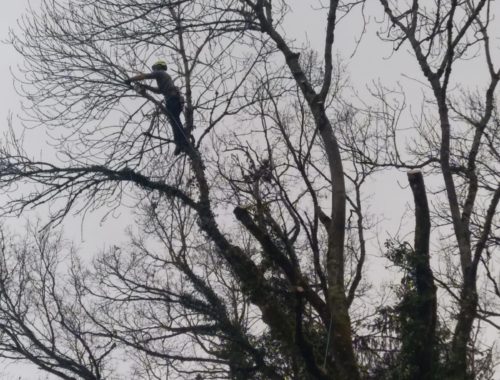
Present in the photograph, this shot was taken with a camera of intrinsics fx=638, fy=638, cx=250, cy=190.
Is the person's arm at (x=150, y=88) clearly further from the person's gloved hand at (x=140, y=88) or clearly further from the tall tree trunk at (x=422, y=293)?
the tall tree trunk at (x=422, y=293)

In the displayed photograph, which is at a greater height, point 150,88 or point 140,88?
point 150,88

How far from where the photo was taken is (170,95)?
8.05 m

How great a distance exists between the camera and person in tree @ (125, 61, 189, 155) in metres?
7.77

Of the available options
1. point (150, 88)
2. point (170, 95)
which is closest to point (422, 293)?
point (170, 95)

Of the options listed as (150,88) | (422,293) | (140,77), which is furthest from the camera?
(150,88)

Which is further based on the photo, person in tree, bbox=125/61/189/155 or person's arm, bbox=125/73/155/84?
person in tree, bbox=125/61/189/155

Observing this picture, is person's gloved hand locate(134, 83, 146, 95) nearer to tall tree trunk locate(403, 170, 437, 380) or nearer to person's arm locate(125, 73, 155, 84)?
person's arm locate(125, 73, 155, 84)

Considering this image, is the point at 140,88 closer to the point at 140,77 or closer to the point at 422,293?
the point at 140,77

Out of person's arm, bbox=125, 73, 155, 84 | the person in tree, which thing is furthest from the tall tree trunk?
person's arm, bbox=125, 73, 155, 84

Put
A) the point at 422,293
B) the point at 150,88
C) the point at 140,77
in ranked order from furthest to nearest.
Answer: the point at 150,88, the point at 140,77, the point at 422,293

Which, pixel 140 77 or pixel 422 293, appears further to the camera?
pixel 140 77

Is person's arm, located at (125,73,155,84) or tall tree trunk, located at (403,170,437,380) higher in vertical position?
person's arm, located at (125,73,155,84)

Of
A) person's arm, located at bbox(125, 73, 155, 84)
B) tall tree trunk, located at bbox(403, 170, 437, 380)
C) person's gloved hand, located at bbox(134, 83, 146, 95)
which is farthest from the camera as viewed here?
person's gloved hand, located at bbox(134, 83, 146, 95)

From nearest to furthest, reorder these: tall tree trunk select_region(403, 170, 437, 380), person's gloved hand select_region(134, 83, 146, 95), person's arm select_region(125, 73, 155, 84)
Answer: tall tree trunk select_region(403, 170, 437, 380)
person's arm select_region(125, 73, 155, 84)
person's gloved hand select_region(134, 83, 146, 95)
